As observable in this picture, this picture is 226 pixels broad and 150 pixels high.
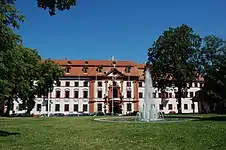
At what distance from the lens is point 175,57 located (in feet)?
194

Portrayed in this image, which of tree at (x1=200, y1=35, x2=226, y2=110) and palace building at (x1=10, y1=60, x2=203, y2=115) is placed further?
palace building at (x1=10, y1=60, x2=203, y2=115)

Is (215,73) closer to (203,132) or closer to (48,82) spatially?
(48,82)

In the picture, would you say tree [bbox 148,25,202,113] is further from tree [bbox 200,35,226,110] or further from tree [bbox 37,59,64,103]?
tree [bbox 37,59,64,103]

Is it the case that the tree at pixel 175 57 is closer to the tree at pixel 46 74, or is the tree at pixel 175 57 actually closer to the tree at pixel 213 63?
the tree at pixel 213 63

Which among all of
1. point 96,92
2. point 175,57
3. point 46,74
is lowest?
point 96,92

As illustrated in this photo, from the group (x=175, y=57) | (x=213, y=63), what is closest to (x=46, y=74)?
(x=175, y=57)

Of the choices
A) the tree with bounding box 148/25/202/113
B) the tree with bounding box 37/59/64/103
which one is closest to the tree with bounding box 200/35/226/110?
the tree with bounding box 148/25/202/113

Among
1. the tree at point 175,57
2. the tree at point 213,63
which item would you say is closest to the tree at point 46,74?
the tree at point 175,57

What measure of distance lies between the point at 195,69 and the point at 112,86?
94.2ft

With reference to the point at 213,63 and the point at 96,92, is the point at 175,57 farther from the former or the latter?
the point at 96,92

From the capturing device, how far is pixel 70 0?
9.20 m

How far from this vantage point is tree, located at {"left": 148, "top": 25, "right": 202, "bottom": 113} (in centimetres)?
5909

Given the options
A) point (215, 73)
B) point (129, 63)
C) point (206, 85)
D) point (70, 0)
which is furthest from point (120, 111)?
point (70, 0)

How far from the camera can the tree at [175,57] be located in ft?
194
